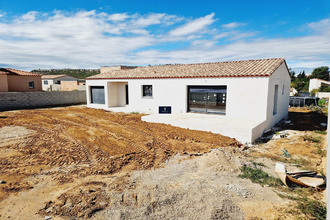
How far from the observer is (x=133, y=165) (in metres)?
7.63

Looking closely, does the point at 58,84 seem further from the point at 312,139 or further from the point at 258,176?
the point at 258,176

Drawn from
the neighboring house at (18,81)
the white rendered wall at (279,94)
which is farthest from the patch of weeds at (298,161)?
the neighboring house at (18,81)

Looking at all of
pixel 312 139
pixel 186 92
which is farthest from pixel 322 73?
pixel 312 139

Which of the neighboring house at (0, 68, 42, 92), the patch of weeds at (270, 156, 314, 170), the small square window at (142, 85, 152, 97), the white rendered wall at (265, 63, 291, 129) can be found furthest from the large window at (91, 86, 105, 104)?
the patch of weeds at (270, 156, 314, 170)

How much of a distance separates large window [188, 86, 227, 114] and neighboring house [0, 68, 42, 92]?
2164 centimetres

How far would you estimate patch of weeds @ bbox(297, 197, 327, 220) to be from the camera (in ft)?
15.4

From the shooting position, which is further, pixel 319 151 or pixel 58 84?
pixel 58 84

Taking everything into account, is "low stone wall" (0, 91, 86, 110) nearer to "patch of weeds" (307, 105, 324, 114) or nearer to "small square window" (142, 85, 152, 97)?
"small square window" (142, 85, 152, 97)

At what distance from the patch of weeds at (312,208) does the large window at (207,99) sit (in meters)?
9.66

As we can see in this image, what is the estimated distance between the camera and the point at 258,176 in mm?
6711

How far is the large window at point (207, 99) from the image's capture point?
14634 millimetres

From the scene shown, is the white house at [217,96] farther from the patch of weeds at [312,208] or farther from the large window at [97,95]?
the patch of weeds at [312,208]

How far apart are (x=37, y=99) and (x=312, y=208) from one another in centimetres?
2461

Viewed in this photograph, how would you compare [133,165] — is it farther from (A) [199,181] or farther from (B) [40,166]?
(B) [40,166]
